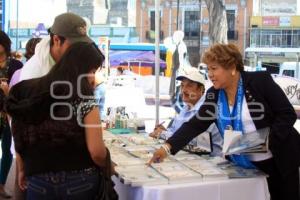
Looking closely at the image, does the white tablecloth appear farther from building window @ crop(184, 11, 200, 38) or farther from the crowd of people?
building window @ crop(184, 11, 200, 38)

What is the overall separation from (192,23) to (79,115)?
1054 inches

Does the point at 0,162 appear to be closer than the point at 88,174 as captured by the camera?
No

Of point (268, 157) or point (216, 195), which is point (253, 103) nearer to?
point (268, 157)

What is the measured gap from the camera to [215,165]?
2168 millimetres

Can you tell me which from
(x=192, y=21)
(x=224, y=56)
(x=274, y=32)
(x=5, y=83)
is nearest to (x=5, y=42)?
(x=5, y=83)

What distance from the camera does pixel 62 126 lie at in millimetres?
1521

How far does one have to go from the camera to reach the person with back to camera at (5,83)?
3113 millimetres

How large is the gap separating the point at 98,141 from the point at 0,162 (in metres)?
2.34

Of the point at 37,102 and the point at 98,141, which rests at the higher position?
the point at 37,102

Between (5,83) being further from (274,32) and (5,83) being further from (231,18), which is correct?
(231,18)

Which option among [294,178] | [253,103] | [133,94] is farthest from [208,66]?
[133,94]

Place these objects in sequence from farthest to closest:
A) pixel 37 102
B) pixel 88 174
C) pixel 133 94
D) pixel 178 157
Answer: pixel 133 94, pixel 178 157, pixel 88 174, pixel 37 102

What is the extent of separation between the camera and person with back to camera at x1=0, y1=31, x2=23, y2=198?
123 inches

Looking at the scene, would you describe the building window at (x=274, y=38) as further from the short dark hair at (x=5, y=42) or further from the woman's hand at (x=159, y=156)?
the woman's hand at (x=159, y=156)
